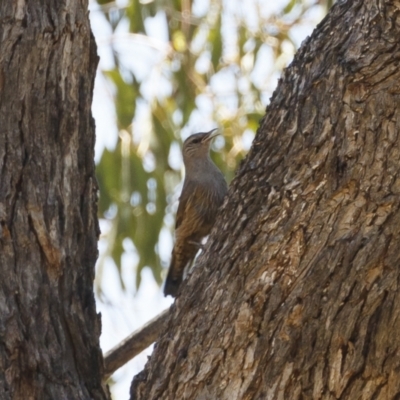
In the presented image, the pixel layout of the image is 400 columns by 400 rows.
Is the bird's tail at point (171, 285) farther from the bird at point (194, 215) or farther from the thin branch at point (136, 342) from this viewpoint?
the thin branch at point (136, 342)

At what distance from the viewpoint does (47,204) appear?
2.61 m

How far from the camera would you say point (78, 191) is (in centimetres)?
271

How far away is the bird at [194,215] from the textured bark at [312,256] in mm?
1940

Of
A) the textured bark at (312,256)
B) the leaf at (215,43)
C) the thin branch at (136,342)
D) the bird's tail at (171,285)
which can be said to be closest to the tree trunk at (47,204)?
the textured bark at (312,256)

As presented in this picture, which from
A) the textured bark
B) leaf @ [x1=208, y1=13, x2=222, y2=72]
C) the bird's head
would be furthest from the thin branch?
leaf @ [x1=208, y1=13, x2=222, y2=72]

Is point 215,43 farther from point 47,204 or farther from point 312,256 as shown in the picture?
point 312,256

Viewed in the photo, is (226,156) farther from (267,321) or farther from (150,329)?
(267,321)

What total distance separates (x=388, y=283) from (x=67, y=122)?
1070 mm

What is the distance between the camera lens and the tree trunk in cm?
242

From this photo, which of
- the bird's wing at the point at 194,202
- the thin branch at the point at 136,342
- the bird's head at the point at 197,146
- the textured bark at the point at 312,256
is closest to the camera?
the textured bark at the point at 312,256

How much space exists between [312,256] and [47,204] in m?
0.79

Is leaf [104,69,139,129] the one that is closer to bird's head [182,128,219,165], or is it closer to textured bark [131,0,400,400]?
bird's head [182,128,219,165]

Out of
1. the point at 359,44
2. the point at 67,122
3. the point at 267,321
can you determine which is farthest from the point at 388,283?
the point at 67,122

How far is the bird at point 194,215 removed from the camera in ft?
14.4
